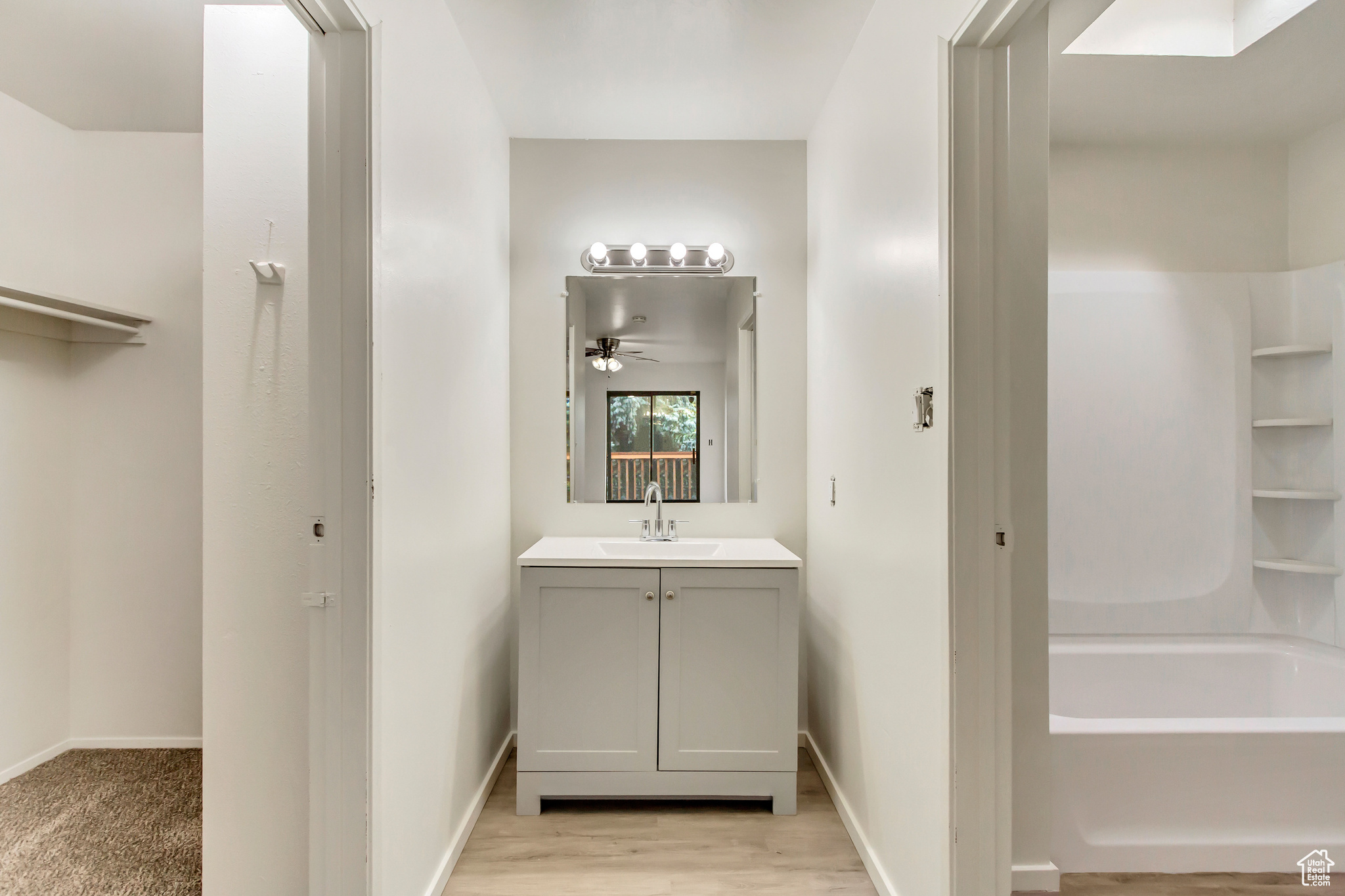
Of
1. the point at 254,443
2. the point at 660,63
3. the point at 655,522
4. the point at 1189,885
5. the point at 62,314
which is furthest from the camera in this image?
the point at 655,522

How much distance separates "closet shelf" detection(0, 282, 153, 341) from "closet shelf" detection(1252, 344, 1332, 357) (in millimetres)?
4151

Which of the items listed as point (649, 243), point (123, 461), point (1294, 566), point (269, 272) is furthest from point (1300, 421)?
point (123, 461)

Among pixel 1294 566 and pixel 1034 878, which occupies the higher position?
pixel 1294 566

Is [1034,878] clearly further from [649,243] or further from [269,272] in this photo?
[649,243]

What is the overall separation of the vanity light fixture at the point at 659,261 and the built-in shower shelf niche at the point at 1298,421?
214cm

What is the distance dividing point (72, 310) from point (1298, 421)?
14.1ft

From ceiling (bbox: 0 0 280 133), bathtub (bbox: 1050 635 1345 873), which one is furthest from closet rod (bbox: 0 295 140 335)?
bathtub (bbox: 1050 635 1345 873)

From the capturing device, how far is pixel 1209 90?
2129 millimetres

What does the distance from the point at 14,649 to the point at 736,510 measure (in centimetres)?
263

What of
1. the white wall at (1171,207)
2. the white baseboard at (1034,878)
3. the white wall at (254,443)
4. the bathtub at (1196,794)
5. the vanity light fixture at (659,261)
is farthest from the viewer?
the vanity light fixture at (659,261)

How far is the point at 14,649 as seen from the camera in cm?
217

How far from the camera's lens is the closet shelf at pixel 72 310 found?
182 centimetres

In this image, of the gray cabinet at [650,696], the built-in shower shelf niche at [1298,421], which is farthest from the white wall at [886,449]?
the built-in shower shelf niche at [1298,421]

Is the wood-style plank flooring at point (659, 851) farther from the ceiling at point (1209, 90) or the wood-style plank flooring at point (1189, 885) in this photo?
the ceiling at point (1209, 90)
